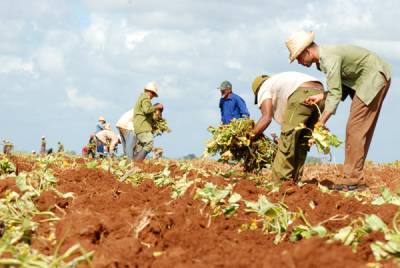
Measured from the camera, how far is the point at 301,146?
8.12 metres

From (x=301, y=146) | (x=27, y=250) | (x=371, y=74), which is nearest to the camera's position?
(x=27, y=250)

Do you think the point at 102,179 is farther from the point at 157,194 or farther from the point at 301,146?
the point at 301,146

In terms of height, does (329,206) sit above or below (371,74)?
below

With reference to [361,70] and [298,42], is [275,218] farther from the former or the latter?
[361,70]

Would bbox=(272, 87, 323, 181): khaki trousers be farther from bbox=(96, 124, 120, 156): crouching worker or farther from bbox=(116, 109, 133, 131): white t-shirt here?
bbox=(96, 124, 120, 156): crouching worker

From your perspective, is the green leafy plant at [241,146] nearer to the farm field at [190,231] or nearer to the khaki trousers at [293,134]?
the khaki trousers at [293,134]

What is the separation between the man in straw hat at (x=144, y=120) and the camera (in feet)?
44.3

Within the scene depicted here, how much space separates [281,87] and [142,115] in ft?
19.6

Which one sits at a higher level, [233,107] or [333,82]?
[333,82]

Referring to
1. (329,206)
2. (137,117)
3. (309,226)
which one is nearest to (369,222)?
(309,226)

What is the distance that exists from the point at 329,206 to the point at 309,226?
100 cm

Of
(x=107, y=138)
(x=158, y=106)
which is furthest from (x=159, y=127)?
(x=107, y=138)

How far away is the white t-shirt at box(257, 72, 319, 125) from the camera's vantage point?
26.1ft

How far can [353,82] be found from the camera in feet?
28.6
